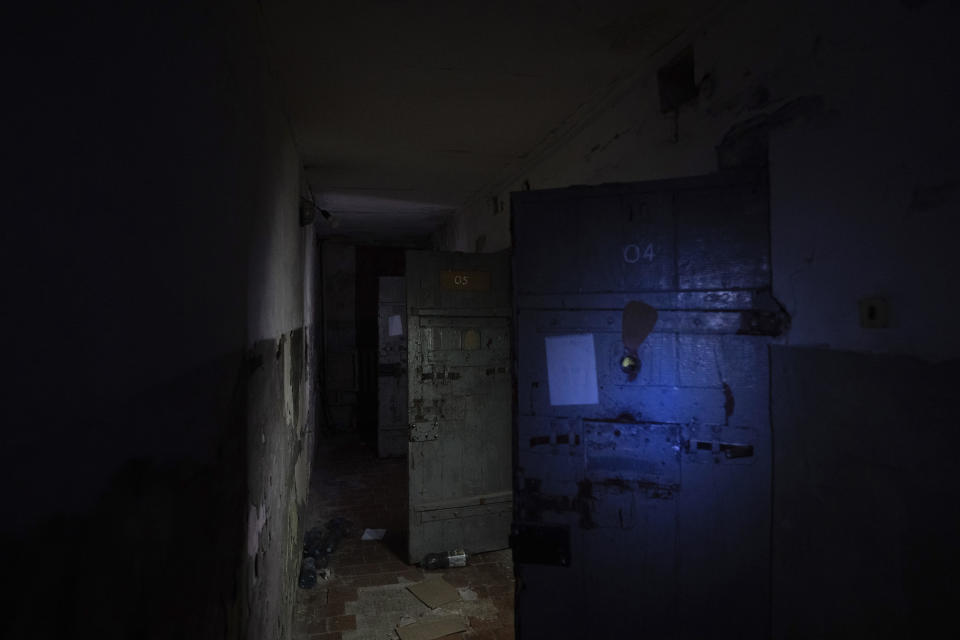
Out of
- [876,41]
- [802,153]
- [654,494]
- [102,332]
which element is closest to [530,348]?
[654,494]

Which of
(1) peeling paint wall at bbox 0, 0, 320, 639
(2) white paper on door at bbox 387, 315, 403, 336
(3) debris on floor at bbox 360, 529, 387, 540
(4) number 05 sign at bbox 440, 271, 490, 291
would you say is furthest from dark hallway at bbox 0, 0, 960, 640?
(2) white paper on door at bbox 387, 315, 403, 336

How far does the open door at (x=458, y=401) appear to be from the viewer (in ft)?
13.9

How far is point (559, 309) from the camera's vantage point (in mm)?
2436

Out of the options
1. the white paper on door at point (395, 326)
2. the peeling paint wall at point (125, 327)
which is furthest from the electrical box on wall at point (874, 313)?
the white paper on door at point (395, 326)

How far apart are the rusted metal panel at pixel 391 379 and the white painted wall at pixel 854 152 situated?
5339mm

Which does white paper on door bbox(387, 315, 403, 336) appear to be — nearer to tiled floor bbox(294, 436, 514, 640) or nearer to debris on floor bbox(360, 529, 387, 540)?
tiled floor bbox(294, 436, 514, 640)

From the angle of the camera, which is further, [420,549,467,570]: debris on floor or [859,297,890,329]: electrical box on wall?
[420,549,467,570]: debris on floor

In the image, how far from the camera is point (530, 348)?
2.47 metres

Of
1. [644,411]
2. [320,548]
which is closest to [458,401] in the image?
[320,548]

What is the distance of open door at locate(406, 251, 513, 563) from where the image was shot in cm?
425

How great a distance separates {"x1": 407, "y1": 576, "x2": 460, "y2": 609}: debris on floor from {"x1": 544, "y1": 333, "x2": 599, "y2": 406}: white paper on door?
7.05ft

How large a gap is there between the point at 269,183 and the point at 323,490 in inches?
174

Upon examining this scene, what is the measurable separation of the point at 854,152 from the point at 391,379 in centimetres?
632

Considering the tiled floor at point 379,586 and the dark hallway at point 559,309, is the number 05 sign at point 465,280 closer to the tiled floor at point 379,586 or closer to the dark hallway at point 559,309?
the dark hallway at point 559,309
